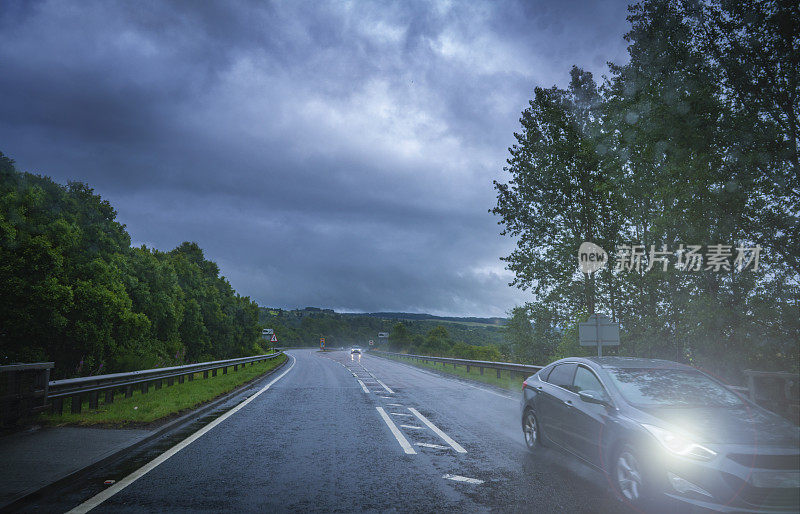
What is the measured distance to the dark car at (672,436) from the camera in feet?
12.7

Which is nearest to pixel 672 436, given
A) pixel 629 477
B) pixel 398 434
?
pixel 629 477

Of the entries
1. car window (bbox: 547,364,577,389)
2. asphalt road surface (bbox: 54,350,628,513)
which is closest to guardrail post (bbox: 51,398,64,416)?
asphalt road surface (bbox: 54,350,628,513)

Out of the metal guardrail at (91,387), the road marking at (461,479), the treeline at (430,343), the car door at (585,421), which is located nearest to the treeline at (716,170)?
the car door at (585,421)

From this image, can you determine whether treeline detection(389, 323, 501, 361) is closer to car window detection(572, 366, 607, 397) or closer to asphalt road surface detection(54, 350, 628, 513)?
asphalt road surface detection(54, 350, 628, 513)

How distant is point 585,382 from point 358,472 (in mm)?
3023

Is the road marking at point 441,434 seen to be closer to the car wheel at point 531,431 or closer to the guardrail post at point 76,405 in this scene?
the car wheel at point 531,431

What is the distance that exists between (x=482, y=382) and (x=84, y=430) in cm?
1584

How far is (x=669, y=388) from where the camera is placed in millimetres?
5359

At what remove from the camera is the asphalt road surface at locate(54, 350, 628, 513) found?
179 inches

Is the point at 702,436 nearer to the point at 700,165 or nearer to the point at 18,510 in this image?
the point at 18,510

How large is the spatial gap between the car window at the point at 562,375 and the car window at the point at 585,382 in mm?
126

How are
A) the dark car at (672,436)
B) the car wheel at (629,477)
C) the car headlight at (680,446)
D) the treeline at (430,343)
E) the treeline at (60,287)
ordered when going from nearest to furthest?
the dark car at (672,436), the car headlight at (680,446), the car wheel at (629,477), the treeline at (60,287), the treeline at (430,343)

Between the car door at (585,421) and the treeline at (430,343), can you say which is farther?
the treeline at (430,343)

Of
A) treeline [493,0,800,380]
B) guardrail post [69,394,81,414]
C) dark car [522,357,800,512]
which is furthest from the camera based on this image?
treeline [493,0,800,380]
